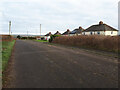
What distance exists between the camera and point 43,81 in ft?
13.6

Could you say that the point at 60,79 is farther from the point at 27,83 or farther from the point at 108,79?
the point at 108,79

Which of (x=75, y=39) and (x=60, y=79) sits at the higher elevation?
(x=75, y=39)

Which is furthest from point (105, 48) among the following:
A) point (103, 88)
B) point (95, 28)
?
point (95, 28)

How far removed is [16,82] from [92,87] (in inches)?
Result: 111

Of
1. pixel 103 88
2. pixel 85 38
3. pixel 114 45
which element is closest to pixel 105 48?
pixel 114 45

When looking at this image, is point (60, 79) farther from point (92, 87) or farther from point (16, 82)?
point (16, 82)

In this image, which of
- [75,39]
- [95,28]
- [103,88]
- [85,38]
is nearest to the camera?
[103,88]

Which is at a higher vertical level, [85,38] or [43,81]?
[85,38]

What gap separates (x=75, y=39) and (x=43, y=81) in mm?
19766

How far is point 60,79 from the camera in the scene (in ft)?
14.2

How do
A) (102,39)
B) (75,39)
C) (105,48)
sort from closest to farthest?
(105,48) < (102,39) < (75,39)

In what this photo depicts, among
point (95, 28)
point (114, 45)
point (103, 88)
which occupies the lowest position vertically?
point (103, 88)

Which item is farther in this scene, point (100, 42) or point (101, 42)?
point (100, 42)

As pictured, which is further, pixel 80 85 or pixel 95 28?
pixel 95 28
